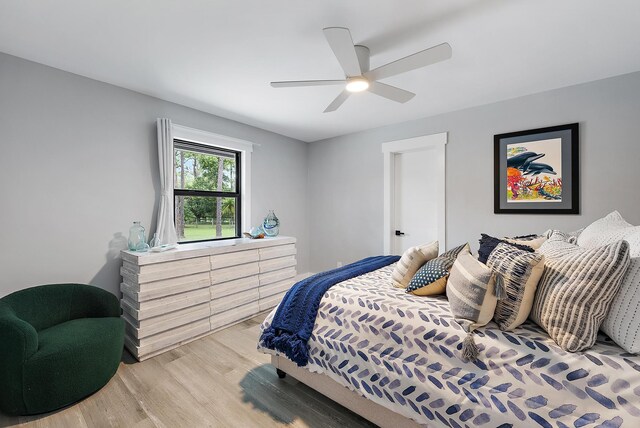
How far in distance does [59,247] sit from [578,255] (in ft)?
11.7

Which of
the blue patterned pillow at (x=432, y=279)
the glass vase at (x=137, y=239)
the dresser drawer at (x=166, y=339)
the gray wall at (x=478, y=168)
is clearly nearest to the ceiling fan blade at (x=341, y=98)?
the blue patterned pillow at (x=432, y=279)

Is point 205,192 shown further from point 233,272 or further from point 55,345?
point 55,345

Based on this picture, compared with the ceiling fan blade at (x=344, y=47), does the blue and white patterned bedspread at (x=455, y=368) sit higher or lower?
lower

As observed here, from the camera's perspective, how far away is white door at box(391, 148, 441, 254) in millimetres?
3656

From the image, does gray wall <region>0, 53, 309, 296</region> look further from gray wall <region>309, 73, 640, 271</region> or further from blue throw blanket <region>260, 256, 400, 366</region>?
gray wall <region>309, 73, 640, 271</region>

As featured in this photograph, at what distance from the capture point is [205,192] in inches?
140

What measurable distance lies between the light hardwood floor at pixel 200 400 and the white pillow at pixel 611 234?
1.68 m

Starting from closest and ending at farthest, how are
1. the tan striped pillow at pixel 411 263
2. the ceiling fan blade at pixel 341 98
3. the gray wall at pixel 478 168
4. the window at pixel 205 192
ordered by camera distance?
1. the tan striped pillow at pixel 411 263
2. the ceiling fan blade at pixel 341 98
3. the gray wall at pixel 478 168
4. the window at pixel 205 192

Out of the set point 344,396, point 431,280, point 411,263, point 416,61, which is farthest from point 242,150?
point 344,396

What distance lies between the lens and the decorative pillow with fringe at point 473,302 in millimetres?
1280

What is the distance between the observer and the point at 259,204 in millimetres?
4086

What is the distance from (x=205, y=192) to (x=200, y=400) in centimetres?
237

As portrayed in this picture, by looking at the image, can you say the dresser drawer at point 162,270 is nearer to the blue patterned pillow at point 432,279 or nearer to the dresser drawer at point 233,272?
the dresser drawer at point 233,272

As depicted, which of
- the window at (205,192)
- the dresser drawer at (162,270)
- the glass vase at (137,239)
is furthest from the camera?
the window at (205,192)
